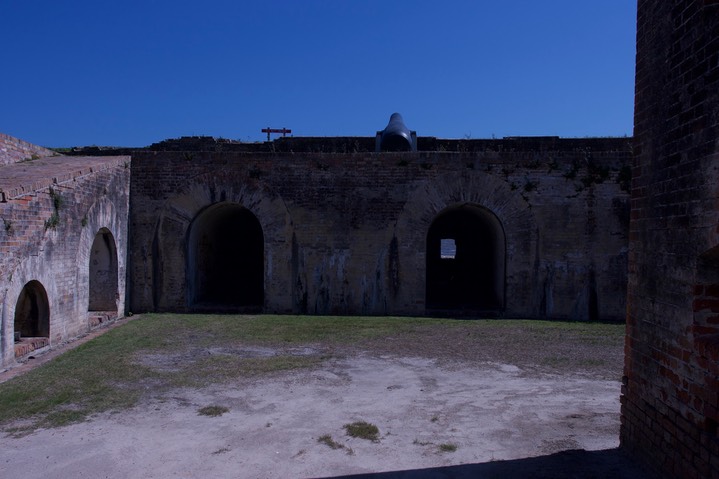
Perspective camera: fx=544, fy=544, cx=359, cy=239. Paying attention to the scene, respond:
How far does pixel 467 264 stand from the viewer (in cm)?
1741

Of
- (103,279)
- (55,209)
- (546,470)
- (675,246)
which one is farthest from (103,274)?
(675,246)

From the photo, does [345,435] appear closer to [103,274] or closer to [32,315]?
[32,315]

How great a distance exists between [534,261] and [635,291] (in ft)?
26.1

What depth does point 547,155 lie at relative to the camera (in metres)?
12.5

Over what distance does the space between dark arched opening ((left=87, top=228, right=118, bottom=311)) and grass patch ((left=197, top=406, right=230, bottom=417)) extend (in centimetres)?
702

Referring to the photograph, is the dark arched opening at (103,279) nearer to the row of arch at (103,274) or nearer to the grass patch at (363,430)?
the row of arch at (103,274)

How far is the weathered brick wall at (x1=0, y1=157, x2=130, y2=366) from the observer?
766 cm

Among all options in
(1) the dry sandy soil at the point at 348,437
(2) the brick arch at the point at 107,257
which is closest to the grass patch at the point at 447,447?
(1) the dry sandy soil at the point at 348,437

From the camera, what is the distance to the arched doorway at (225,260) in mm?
13406

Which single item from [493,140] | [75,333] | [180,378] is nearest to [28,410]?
[180,378]

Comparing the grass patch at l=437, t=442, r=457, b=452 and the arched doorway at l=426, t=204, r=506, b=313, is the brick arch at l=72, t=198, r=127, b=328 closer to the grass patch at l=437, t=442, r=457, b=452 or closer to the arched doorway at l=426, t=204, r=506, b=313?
the arched doorway at l=426, t=204, r=506, b=313

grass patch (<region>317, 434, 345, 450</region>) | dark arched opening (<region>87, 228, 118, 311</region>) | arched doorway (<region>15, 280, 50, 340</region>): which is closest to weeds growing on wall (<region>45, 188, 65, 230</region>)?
arched doorway (<region>15, 280, 50, 340</region>)

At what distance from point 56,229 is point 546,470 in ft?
27.2

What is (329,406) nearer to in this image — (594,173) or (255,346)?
(255,346)
